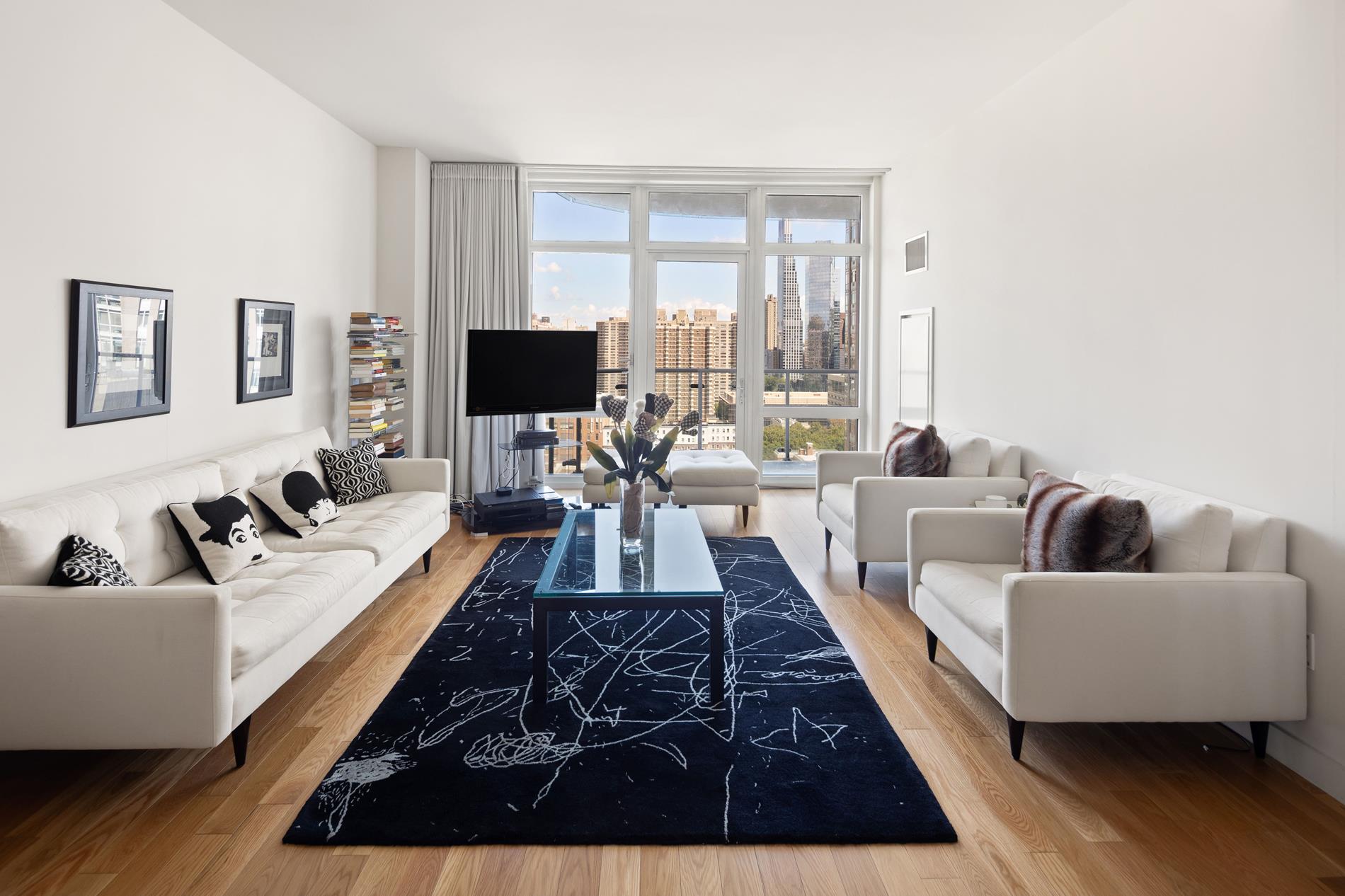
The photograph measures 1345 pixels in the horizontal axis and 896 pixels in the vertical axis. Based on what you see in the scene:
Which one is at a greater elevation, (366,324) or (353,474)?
(366,324)

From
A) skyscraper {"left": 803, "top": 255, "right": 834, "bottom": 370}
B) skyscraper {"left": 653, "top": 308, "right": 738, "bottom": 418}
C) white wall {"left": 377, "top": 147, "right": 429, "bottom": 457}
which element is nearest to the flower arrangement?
white wall {"left": 377, "top": 147, "right": 429, "bottom": 457}

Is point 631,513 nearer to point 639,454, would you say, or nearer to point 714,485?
point 639,454

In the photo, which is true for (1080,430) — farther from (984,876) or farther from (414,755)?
(414,755)

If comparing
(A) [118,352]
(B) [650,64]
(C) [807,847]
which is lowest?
(C) [807,847]

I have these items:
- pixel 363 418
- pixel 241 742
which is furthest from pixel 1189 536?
pixel 363 418

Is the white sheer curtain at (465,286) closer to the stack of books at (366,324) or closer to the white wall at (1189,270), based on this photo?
the stack of books at (366,324)

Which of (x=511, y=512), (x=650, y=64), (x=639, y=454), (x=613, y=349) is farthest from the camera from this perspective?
(x=613, y=349)

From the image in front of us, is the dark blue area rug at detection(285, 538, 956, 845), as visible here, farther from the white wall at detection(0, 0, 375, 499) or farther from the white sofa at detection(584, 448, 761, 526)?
the white sofa at detection(584, 448, 761, 526)

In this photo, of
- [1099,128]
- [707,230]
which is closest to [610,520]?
[1099,128]

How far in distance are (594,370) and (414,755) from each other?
13.2 feet

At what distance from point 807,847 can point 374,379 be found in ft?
14.6

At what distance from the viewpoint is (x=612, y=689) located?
2.94m

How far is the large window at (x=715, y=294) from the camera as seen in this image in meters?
6.95

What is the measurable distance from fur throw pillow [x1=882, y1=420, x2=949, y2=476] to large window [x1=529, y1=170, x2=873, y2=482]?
8.54ft
